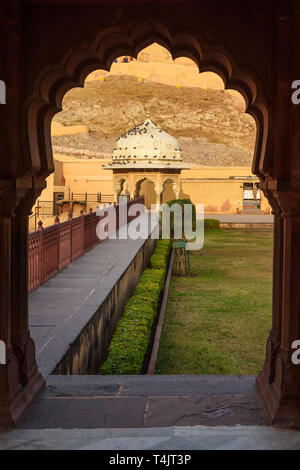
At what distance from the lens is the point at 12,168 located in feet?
10.0

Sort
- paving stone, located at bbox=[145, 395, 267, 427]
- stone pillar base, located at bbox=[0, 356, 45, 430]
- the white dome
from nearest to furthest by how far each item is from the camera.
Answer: stone pillar base, located at bbox=[0, 356, 45, 430] → paving stone, located at bbox=[145, 395, 267, 427] → the white dome

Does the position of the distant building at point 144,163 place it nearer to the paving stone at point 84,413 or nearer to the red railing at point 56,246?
the red railing at point 56,246

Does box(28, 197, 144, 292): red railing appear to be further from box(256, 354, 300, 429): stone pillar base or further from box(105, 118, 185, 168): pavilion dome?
box(105, 118, 185, 168): pavilion dome

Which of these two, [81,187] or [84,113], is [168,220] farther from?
[84,113]

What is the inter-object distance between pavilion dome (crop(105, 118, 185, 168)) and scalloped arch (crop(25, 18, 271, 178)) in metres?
21.0

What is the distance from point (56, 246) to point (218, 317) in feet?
9.17

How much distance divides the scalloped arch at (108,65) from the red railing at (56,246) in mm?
3164

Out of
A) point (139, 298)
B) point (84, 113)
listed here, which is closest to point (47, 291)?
point (139, 298)

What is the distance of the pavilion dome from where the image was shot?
24.7 meters

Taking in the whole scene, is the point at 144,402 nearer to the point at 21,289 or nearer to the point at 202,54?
the point at 21,289

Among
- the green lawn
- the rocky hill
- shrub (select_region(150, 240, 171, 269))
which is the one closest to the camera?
the green lawn

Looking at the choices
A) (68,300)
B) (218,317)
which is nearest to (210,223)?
(218,317)

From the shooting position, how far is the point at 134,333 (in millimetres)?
5840

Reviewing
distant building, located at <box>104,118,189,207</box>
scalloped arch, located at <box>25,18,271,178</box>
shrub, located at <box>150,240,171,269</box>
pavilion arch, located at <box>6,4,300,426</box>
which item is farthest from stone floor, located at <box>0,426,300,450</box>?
distant building, located at <box>104,118,189,207</box>
